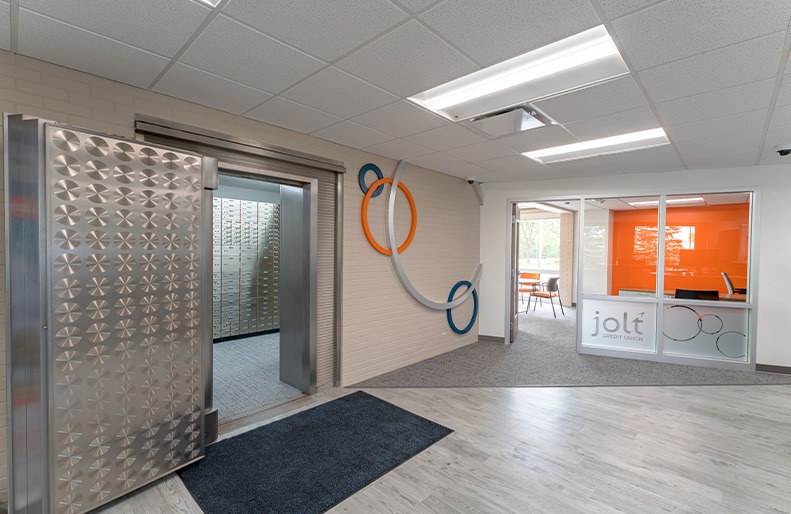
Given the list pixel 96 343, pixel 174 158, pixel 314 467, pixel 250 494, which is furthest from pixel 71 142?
pixel 314 467

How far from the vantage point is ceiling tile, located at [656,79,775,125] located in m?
2.30

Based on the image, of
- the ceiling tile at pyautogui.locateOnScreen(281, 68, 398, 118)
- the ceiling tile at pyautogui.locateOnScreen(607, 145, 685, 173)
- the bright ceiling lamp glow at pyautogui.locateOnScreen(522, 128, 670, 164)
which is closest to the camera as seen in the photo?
the ceiling tile at pyautogui.locateOnScreen(281, 68, 398, 118)

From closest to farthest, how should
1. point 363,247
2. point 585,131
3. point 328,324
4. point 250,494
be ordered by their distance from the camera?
1. point 250,494
2. point 585,131
3. point 328,324
4. point 363,247

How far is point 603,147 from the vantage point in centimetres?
378

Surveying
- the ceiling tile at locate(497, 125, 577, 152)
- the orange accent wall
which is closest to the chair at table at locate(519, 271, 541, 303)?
the orange accent wall

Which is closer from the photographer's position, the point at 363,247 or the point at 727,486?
the point at 727,486

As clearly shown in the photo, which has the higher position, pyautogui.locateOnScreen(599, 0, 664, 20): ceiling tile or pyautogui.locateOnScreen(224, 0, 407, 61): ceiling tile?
pyautogui.locateOnScreen(224, 0, 407, 61): ceiling tile

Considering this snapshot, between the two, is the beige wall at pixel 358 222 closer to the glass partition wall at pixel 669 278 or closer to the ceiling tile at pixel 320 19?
the ceiling tile at pixel 320 19

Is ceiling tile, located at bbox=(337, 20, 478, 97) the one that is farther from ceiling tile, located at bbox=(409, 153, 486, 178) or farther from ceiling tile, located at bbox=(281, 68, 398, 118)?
ceiling tile, located at bbox=(409, 153, 486, 178)

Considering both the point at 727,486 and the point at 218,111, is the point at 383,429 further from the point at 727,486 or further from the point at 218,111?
the point at 218,111

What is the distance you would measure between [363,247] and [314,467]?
213 centimetres

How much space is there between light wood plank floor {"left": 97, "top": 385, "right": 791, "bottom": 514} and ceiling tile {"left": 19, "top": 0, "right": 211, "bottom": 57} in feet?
8.28

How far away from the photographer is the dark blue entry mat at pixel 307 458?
81.9 inches

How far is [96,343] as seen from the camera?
6.30ft
